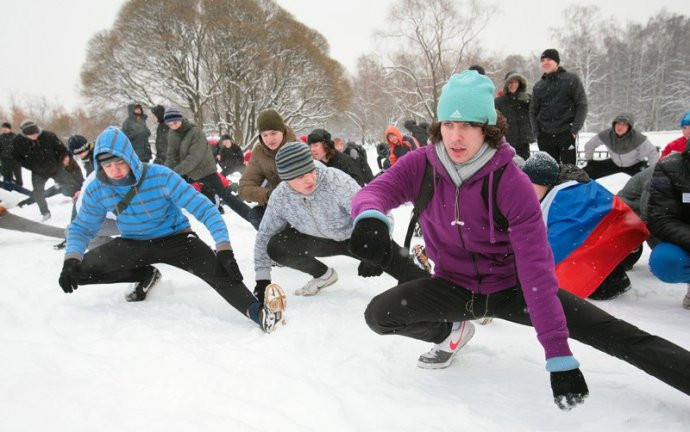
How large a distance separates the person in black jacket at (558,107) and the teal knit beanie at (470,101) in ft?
13.8

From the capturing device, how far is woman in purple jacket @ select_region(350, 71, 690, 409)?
5.10ft

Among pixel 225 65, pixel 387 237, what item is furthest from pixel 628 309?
pixel 225 65

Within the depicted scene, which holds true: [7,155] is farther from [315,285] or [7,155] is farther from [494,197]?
[494,197]

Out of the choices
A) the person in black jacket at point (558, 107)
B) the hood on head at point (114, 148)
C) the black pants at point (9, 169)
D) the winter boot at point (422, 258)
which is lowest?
the black pants at point (9, 169)

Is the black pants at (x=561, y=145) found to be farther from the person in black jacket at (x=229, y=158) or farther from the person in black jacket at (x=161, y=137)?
the person in black jacket at (x=229, y=158)

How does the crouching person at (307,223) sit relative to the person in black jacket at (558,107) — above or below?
below

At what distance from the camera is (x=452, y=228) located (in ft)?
6.09

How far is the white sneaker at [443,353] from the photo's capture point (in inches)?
85.7

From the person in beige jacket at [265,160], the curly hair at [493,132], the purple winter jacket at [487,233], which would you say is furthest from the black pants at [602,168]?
the curly hair at [493,132]

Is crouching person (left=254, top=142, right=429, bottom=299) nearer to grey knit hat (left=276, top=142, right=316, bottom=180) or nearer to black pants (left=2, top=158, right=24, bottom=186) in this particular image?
grey knit hat (left=276, top=142, right=316, bottom=180)

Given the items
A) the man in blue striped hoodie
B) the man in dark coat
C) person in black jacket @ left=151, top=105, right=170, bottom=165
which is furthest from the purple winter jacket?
the man in dark coat

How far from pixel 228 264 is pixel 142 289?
3.80 ft

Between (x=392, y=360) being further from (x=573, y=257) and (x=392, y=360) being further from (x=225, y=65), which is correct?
(x=225, y=65)

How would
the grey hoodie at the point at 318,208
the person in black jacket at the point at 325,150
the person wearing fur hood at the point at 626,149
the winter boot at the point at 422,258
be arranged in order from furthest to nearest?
the person wearing fur hood at the point at 626,149 < the person in black jacket at the point at 325,150 < the winter boot at the point at 422,258 < the grey hoodie at the point at 318,208
